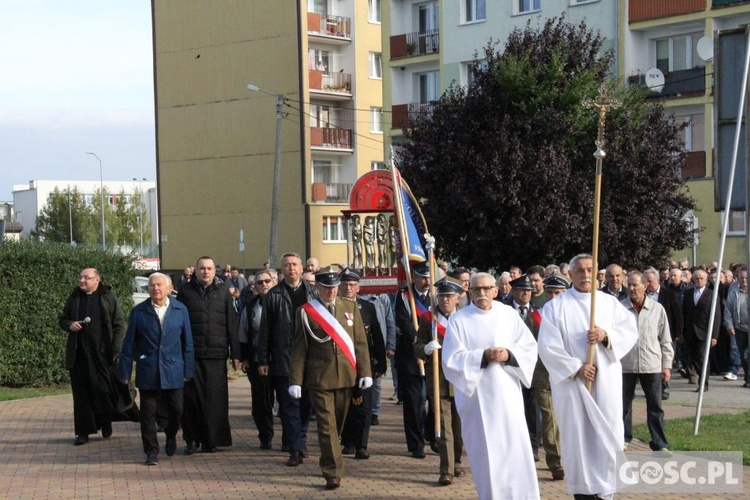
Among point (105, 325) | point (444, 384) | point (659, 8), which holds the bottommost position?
point (444, 384)

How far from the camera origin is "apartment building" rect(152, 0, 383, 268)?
52.8 m

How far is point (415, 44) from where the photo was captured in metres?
46.7

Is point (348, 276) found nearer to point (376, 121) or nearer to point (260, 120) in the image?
point (260, 120)

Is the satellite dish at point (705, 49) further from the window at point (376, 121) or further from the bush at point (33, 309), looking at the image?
the window at point (376, 121)

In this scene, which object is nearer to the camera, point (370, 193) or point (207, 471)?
point (207, 471)

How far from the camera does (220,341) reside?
1280 centimetres

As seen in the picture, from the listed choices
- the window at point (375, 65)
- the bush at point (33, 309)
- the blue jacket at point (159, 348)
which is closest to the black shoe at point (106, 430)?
the blue jacket at point (159, 348)

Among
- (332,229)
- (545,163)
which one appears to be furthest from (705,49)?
(332,229)

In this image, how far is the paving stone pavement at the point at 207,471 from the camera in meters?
10.4

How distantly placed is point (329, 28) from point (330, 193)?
302 inches

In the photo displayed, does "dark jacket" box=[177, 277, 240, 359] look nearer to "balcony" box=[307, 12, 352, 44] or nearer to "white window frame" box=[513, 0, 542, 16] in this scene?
"white window frame" box=[513, 0, 542, 16]

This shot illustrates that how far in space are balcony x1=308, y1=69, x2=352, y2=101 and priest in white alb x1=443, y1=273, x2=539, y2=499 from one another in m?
44.2

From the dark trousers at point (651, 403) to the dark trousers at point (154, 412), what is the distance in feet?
15.3

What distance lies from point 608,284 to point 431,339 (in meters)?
3.12
